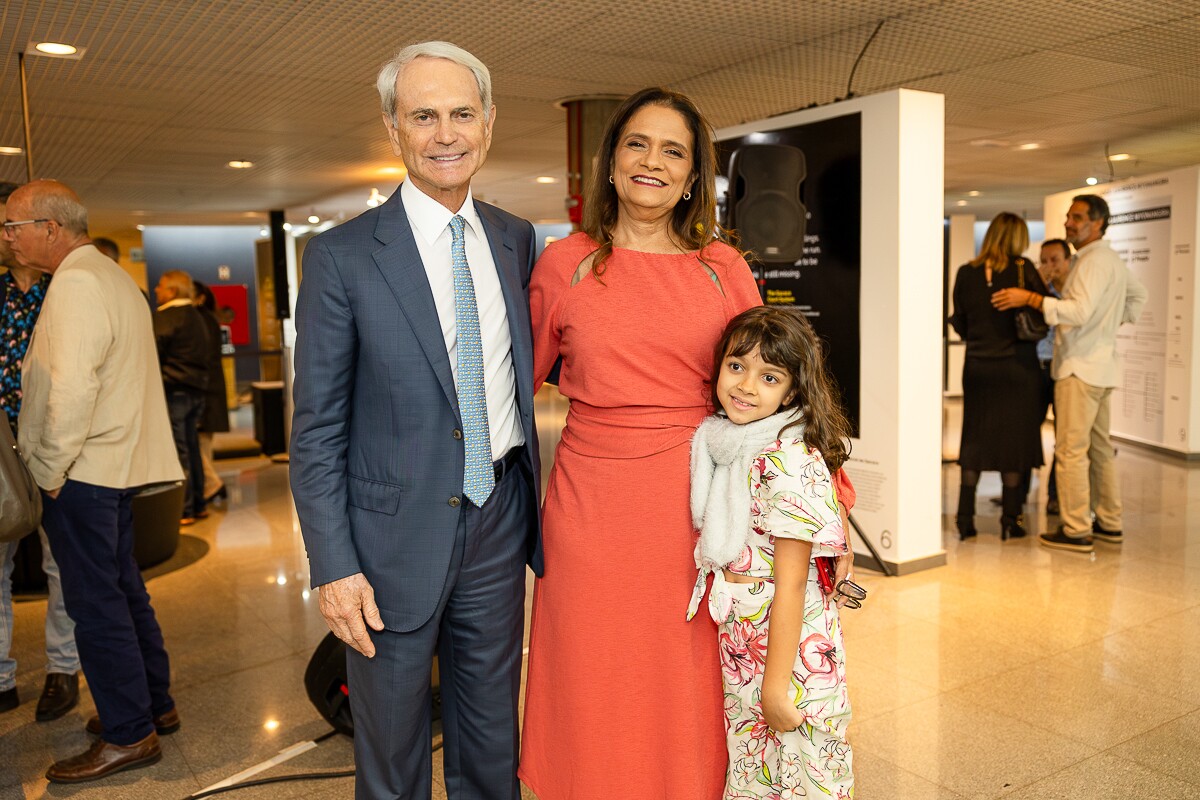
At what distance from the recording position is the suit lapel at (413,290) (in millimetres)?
1807

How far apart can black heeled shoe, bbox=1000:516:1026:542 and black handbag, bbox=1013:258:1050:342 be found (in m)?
1.06

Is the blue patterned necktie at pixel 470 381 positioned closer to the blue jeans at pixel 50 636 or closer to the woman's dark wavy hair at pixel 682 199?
the woman's dark wavy hair at pixel 682 199

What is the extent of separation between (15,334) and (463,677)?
2.39 metres

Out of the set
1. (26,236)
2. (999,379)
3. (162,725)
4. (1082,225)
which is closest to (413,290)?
(26,236)

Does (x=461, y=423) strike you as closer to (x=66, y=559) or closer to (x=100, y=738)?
(x=66, y=559)

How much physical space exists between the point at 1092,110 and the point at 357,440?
671 cm

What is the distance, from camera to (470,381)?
1.90 meters

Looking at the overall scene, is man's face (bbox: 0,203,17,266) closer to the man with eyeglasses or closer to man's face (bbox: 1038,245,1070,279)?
the man with eyeglasses

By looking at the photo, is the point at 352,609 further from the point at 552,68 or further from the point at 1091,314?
the point at 1091,314

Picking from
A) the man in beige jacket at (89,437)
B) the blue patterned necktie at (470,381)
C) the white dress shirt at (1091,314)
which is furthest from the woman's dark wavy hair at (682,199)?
the white dress shirt at (1091,314)

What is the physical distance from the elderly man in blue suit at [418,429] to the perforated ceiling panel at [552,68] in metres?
2.45

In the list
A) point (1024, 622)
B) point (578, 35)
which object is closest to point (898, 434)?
point (1024, 622)

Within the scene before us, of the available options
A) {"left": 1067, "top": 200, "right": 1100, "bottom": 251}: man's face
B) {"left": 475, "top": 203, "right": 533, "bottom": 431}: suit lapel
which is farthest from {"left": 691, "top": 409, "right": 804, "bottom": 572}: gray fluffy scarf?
{"left": 1067, "top": 200, "right": 1100, "bottom": 251}: man's face

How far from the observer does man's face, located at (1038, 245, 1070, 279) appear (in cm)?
630
